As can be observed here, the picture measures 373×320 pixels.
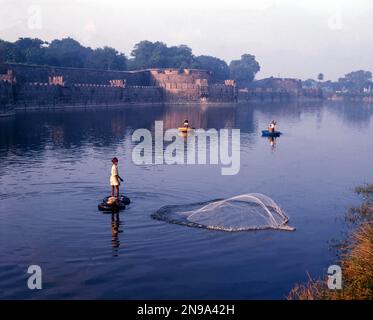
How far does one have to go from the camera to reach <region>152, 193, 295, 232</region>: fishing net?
17812 millimetres

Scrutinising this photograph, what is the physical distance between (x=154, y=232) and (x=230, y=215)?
364 cm

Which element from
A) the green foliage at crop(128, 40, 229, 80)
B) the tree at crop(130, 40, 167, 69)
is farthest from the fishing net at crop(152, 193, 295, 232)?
the tree at crop(130, 40, 167, 69)

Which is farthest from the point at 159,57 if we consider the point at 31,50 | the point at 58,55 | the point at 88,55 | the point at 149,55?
the point at 31,50

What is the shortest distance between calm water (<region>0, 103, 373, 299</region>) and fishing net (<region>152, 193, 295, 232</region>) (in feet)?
1.88

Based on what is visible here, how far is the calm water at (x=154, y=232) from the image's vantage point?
12.8 meters

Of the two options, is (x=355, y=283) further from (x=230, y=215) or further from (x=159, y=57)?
(x=159, y=57)

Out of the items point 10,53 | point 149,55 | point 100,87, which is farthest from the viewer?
point 149,55

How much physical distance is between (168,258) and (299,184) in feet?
45.6

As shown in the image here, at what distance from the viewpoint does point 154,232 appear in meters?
16.8

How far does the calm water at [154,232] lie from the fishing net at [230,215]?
574mm

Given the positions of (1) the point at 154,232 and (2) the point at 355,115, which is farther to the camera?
(2) the point at 355,115

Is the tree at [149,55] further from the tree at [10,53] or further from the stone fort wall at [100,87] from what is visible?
the tree at [10,53]

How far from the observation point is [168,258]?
14508 mm
